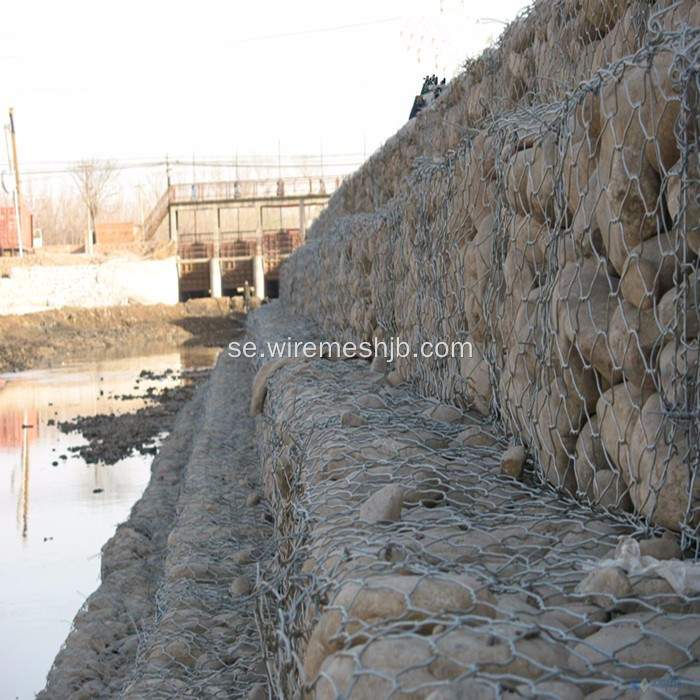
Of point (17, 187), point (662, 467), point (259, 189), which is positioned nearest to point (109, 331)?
point (259, 189)

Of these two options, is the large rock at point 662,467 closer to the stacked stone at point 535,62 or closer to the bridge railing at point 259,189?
the stacked stone at point 535,62

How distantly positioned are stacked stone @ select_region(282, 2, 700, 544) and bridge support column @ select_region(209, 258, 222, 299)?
30347 mm

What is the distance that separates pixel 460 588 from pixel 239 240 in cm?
3497

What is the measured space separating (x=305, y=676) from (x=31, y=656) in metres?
4.72

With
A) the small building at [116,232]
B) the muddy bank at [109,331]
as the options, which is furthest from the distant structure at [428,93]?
the small building at [116,232]

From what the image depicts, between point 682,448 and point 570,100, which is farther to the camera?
point 570,100

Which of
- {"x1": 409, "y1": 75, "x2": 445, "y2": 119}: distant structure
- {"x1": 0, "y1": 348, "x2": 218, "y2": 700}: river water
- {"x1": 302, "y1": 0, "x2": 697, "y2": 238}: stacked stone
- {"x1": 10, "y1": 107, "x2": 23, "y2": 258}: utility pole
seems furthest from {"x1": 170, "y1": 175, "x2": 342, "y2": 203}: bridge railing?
{"x1": 302, "y1": 0, "x2": 697, "y2": 238}: stacked stone

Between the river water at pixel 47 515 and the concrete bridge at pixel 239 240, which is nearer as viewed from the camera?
the river water at pixel 47 515

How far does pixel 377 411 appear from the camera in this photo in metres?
4.23

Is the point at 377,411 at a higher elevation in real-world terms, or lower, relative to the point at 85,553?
higher

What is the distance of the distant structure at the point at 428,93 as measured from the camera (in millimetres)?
8820

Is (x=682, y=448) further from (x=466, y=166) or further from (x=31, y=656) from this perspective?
(x=31, y=656)

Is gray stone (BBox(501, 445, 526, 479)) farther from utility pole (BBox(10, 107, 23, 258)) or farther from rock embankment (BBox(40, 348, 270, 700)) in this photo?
utility pole (BBox(10, 107, 23, 258))

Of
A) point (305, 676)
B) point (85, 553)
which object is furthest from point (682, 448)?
point (85, 553)
